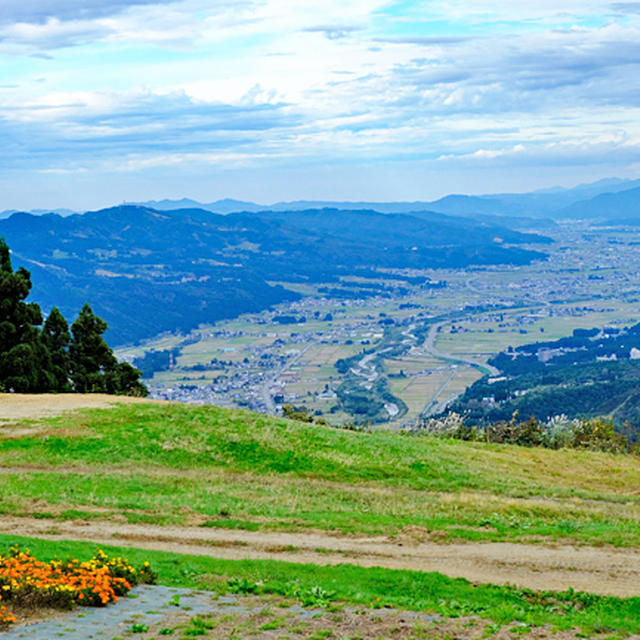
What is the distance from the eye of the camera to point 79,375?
47250mm

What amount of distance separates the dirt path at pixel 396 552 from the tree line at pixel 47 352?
21.8 metres

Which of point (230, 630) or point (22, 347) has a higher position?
point (22, 347)

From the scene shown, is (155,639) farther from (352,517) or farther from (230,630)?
(352,517)

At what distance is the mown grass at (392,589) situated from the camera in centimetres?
1378

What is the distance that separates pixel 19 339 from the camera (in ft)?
137

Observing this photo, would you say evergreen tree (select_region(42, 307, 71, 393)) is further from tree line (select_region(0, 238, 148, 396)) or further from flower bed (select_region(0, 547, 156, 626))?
flower bed (select_region(0, 547, 156, 626))

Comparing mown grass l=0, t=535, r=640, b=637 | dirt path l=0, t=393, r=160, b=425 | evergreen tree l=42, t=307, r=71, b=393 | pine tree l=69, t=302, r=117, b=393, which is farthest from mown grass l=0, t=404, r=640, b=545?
evergreen tree l=42, t=307, r=71, b=393

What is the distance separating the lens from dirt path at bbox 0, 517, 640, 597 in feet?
55.6

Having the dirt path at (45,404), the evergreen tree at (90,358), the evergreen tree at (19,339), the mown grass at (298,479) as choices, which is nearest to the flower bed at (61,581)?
the mown grass at (298,479)

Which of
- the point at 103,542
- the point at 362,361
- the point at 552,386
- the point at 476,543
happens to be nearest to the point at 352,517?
the point at 476,543

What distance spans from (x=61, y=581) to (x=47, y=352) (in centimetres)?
3176

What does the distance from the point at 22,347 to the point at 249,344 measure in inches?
5883

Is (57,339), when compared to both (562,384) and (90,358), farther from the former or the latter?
(562,384)

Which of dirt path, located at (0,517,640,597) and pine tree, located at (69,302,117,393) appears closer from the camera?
dirt path, located at (0,517,640,597)
